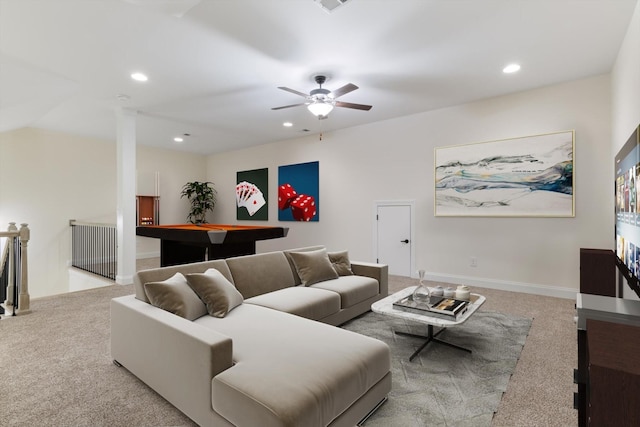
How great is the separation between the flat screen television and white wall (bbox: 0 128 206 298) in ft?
22.8

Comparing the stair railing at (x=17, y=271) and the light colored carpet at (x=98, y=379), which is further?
the stair railing at (x=17, y=271)

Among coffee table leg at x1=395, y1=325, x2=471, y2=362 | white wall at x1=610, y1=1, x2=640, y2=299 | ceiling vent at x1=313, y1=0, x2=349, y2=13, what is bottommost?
coffee table leg at x1=395, y1=325, x2=471, y2=362

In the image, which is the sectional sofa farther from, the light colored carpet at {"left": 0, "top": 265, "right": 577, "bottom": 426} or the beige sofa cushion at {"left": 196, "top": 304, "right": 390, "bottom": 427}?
the light colored carpet at {"left": 0, "top": 265, "right": 577, "bottom": 426}

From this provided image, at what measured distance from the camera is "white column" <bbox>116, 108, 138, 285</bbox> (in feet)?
17.0

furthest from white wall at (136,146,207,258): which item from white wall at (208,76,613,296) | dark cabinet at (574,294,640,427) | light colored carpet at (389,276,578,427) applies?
dark cabinet at (574,294,640,427)

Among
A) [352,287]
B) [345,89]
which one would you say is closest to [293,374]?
[352,287]

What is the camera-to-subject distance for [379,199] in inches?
234

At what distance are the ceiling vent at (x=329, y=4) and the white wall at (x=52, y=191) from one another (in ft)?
18.9

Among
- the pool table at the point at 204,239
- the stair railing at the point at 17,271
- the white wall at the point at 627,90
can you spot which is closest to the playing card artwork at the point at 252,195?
the pool table at the point at 204,239

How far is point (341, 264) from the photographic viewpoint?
3977mm

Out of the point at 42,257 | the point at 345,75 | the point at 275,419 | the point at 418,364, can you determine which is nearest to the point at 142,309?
the point at 275,419

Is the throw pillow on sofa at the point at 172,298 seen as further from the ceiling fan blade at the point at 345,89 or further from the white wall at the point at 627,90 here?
the white wall at the point at 627,90

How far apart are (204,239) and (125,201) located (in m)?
1.82

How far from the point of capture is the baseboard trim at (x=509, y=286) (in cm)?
427
